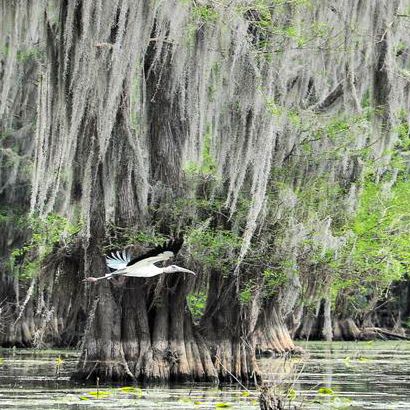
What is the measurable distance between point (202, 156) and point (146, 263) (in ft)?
9.62

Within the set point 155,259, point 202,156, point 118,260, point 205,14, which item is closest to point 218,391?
point 155,259

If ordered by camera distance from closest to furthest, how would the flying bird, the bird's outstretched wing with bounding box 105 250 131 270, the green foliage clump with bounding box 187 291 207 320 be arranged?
the flying bird, the bird's outstretched wing with bounding box 105 250 131 270, the green foliage clump with bounding box 187 291 207 320

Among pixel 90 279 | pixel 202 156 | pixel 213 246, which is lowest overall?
pixel 90 279

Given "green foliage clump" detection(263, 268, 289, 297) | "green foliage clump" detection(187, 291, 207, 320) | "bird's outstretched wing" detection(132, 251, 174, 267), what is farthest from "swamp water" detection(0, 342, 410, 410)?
"green foliage clump" detection(187, 291, 207, 320)

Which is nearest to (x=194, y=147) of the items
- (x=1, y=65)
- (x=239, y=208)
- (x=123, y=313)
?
(x=239, y=208)

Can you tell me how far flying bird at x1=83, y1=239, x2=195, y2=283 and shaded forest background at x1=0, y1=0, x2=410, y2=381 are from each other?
55 centimetres

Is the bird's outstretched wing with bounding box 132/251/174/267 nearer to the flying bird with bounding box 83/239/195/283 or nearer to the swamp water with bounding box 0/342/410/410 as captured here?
the flying bird with bounding box 83/239/195/283

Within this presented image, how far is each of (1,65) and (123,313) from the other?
28.7 ft

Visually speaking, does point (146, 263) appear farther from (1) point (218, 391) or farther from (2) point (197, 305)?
(2) point (197, 305)

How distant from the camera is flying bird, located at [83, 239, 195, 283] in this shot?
55.4 feet

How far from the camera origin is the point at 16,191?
3108 centimetres

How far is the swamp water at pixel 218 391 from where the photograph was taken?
14.3 metres

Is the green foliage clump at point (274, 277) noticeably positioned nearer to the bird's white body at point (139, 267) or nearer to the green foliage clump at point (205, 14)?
the bird's white body at point (139, 267)

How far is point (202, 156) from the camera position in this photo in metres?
19.4
